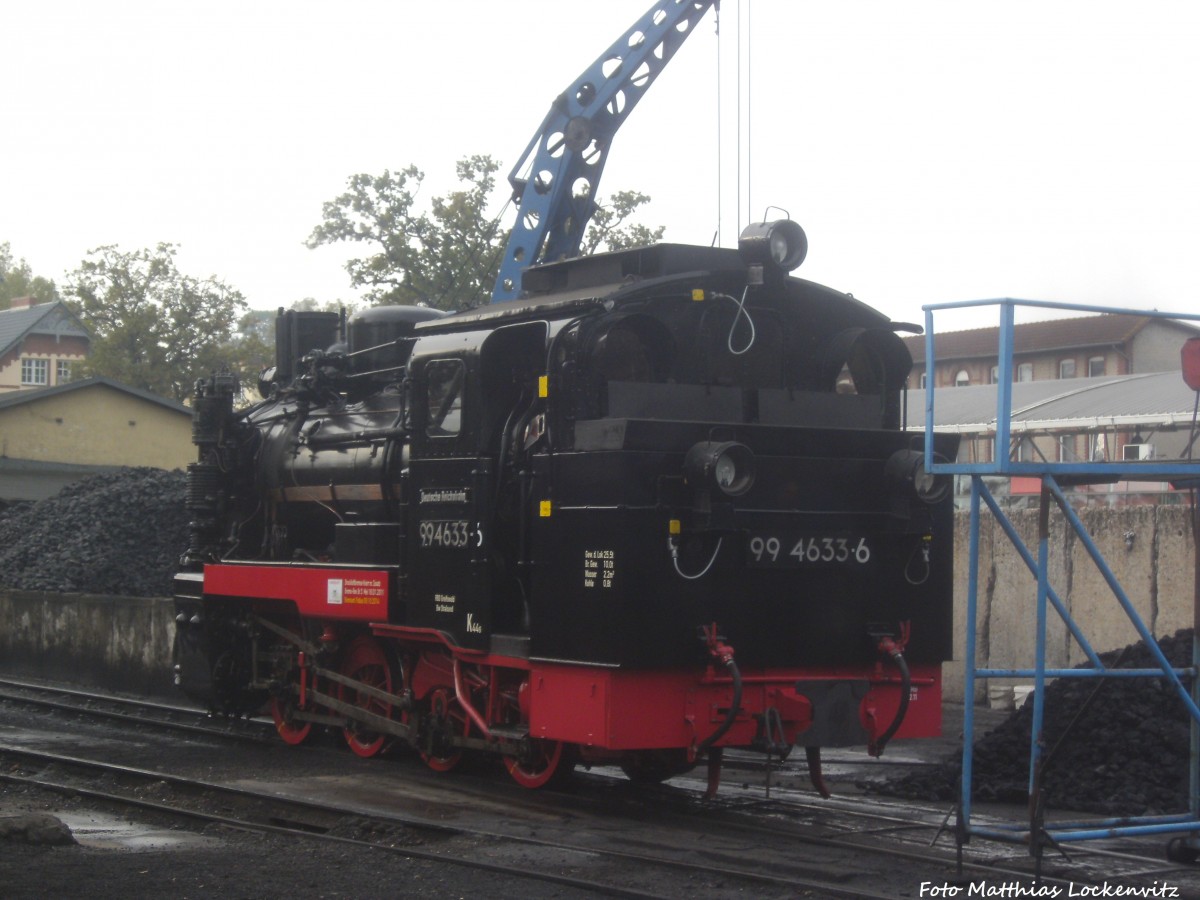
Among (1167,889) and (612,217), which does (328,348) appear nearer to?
(1167,889)

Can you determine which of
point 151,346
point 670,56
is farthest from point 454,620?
point 151,346

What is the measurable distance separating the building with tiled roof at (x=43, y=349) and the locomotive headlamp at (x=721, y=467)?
61433mm

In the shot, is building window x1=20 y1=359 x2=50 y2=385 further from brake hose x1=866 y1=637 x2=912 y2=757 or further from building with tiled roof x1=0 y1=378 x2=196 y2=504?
brake hose x1=866 y1=637 x2=912 y2=757

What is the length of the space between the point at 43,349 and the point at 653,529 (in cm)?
6430

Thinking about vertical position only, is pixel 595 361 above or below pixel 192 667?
above

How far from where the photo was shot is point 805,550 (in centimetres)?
871

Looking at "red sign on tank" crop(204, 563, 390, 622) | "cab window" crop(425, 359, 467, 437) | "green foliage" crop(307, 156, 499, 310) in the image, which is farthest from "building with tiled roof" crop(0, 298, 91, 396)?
Result: "cab window" crop(425, 359, 467, 437)

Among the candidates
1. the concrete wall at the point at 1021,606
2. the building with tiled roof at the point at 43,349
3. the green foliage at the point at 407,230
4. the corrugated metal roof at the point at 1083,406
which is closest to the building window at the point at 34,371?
the building with tiled roof at the point at 43,349

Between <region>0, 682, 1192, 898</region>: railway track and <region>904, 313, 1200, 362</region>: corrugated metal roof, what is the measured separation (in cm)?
3571

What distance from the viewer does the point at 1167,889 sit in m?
6.93

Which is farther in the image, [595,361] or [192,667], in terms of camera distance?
[192,667]

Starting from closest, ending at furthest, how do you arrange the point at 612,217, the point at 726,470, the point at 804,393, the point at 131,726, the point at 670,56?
the point at 726,470
the point at 804,393
the point at 131,726
the point at 670,56
the point at 612,217

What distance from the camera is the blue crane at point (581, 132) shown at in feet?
58.9

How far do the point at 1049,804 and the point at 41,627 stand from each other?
14302 millimetres
